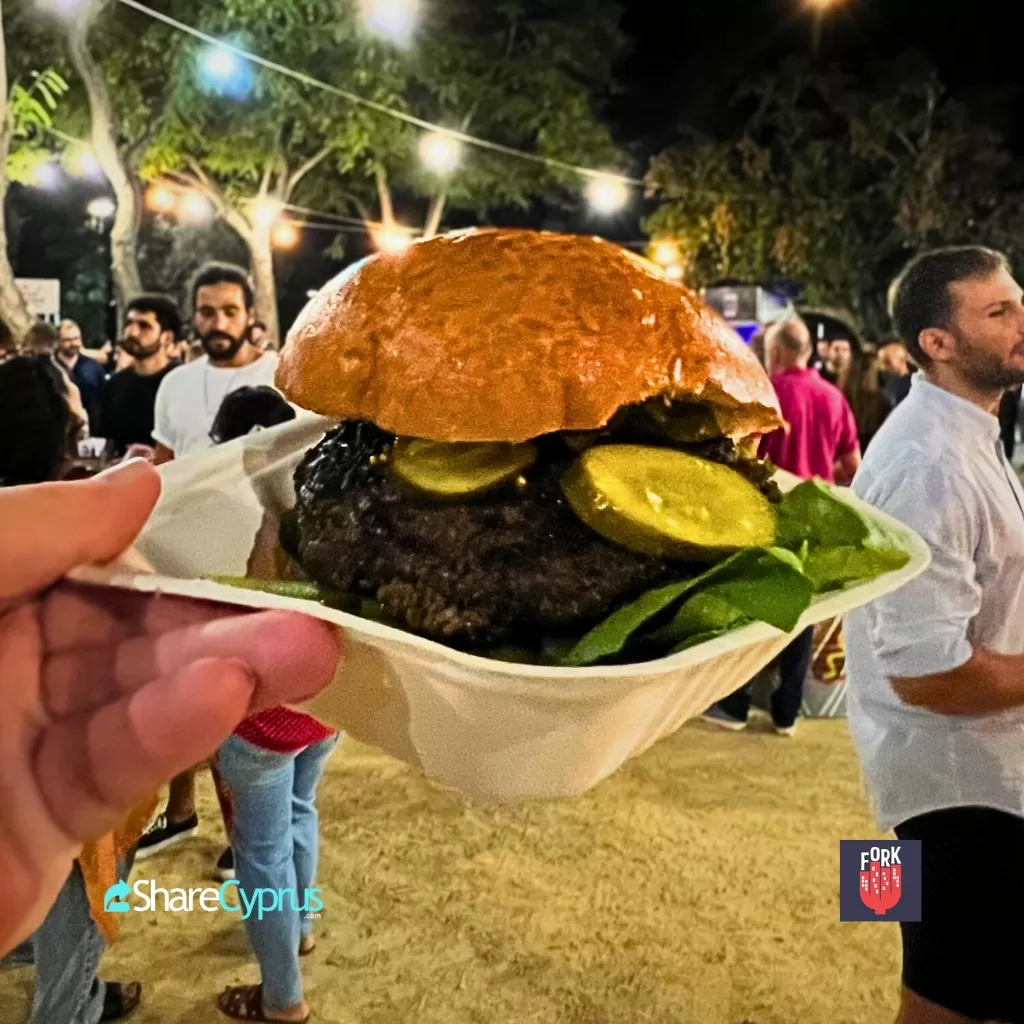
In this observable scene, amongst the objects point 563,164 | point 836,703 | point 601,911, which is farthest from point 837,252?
point 601,911

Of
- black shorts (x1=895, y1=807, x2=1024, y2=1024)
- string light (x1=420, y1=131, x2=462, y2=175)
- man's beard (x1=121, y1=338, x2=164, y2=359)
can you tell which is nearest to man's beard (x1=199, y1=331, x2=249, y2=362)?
man's beard (x1=121, y1=338, x2=164, y2=359)

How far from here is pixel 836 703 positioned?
573 cm

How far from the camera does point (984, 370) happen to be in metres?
2.59

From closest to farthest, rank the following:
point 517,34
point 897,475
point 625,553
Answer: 1. point 625,553
2. point 897,475
3. point 517,34

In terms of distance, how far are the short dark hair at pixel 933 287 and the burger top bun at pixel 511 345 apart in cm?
106

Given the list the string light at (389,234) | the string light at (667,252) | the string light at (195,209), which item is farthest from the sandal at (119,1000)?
the string light at (195,209)

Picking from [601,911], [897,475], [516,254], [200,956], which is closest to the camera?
[516,254]

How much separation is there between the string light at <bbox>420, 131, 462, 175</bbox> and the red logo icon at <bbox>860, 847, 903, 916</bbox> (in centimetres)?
1513

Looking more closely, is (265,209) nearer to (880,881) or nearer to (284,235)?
(284,235)

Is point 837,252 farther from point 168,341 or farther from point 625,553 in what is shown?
point 625,553

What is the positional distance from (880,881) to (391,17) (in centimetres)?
1384

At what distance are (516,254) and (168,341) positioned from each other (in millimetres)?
4288

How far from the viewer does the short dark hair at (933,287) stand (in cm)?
271

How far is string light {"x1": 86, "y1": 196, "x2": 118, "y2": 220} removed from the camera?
78.2 ft
